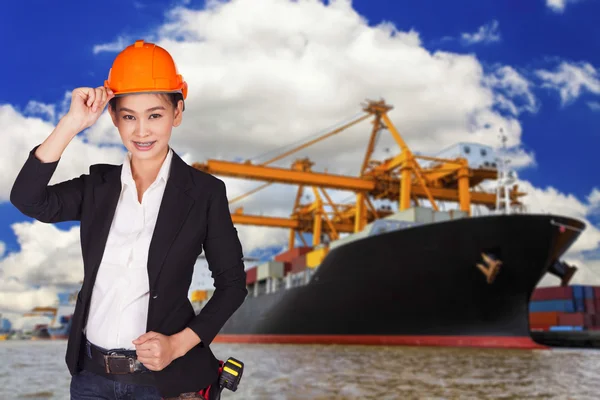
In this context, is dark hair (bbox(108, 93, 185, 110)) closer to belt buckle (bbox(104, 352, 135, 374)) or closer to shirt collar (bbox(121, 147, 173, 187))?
shirt collar (bbox(121, 147, 173, 187))

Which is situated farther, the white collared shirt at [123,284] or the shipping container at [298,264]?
the shipping container at [298,264]

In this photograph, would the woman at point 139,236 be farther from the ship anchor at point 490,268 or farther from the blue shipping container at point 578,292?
the blue shipping container at point 578,292

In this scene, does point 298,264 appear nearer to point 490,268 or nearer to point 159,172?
point 490,268

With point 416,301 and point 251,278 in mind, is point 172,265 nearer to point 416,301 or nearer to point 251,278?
point 416,301

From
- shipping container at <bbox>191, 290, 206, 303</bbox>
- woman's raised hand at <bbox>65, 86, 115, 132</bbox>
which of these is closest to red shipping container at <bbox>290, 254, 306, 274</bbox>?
shipping container at <bbox>191, 290, 206, 303</bbox>

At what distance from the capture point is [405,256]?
49.2ft

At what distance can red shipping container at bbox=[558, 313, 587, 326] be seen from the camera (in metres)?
25.0

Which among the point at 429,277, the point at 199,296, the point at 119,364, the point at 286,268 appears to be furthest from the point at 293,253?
the point at 119,364

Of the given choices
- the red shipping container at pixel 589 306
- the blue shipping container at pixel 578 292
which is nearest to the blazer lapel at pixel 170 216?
the blue shipping container at pixel 578 292

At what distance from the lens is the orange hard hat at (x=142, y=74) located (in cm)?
133

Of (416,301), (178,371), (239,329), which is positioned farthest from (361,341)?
(178,371)

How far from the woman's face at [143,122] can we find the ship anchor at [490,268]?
13777 millimetres

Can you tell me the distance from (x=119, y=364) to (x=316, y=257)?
20.4 metres

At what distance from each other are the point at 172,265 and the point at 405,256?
46.3ft
